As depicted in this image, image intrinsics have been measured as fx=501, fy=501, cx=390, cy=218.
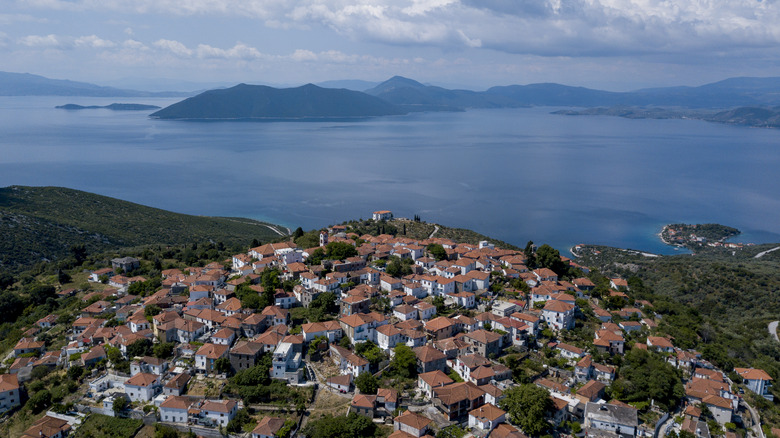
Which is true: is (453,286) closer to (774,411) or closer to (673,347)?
(673,347)

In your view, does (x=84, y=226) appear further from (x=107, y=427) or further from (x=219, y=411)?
(x=219, y=411)

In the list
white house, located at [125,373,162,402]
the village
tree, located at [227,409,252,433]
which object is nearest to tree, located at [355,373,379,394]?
the village

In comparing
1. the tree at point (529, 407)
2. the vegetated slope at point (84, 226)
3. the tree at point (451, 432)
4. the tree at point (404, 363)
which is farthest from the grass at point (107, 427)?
the vegetated slope at point (84, 226)

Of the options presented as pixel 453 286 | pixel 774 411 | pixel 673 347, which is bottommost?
pixel 774 411

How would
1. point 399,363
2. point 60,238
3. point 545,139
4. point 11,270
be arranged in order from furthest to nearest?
1. point 545,139
2. point 60,238
3. point 11,270
4. point 399,363

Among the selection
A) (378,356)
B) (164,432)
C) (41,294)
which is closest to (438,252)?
(378,356)

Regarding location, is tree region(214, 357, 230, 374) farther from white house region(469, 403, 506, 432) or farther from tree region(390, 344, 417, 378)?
white house region(469, 403, 506, 432)

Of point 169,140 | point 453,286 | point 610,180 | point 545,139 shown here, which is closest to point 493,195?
point 610,180
